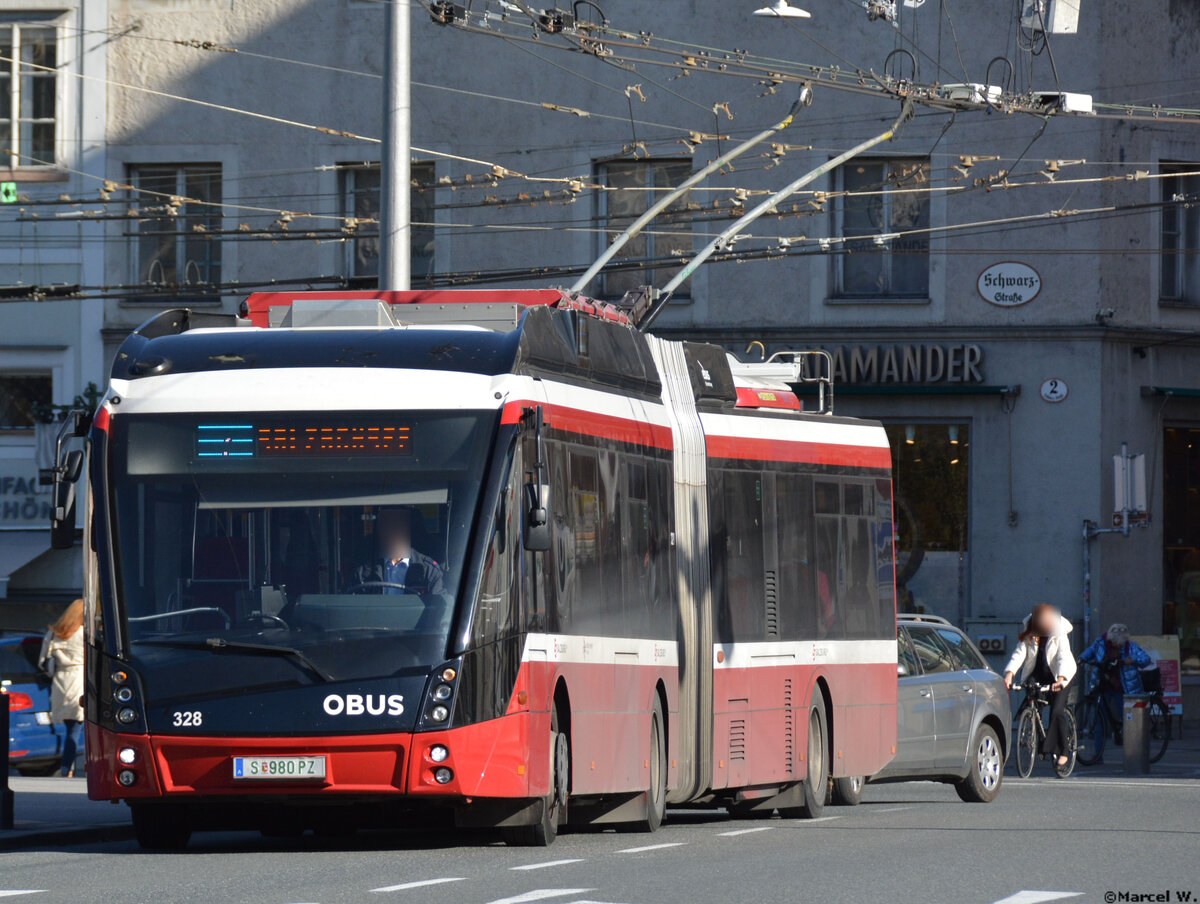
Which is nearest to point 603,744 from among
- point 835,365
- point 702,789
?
point 702,789

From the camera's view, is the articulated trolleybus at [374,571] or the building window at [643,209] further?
the building window at [643,209]

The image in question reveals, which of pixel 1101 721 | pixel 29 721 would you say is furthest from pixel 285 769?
pixel 1101 721

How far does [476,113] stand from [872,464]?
1430 centimetres

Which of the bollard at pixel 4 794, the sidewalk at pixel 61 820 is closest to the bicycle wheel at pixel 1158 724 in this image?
the sidewalk at pixel 61 820

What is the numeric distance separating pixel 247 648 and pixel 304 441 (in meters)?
1.14

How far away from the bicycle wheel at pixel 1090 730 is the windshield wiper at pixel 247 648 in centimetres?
1523

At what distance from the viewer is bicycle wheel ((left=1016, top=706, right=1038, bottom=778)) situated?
23.1 metres

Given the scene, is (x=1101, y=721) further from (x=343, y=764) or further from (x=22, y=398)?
(x=343, y=764)

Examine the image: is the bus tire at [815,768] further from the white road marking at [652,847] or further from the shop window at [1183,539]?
the shop window at [1183,539]

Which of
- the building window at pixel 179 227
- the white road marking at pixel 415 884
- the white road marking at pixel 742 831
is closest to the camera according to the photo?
the white road marking at pixel 415 884

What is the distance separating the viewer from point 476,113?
30.3 meters

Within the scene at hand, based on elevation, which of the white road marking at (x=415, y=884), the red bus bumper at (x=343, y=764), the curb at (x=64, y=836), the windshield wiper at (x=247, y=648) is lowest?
the curb at (x=64, y=836)

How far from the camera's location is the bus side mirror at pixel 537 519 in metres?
11.3

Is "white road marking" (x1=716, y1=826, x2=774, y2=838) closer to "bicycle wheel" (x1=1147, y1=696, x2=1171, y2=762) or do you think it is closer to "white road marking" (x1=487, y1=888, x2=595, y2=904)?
"white road marking" (x1=487, y1=888, x2=595, y2=904)
